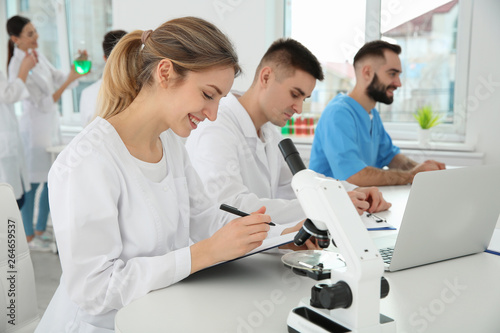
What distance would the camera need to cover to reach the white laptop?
1.08m

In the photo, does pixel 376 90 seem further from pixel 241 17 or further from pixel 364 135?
pixel 241 17

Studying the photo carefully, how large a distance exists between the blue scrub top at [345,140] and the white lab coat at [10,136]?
2.07 metres

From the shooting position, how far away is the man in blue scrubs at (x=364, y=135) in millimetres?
2348

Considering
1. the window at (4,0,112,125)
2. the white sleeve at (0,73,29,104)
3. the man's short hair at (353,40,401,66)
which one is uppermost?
the window at (4,0,112,125)

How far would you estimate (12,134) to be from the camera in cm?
343

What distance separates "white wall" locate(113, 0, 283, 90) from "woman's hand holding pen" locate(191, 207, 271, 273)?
2677 mm

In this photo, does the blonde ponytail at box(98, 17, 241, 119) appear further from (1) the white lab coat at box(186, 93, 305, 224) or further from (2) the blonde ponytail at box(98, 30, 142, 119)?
(1) the white lab coat at box(186, 93, 305, 224)

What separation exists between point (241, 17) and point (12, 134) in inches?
71.5

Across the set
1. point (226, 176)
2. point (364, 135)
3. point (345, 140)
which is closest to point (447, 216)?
point (226, 176)

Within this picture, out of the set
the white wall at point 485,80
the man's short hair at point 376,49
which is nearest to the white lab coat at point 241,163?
the man's short hair at point 376,49

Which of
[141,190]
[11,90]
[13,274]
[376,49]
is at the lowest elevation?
[13,274]

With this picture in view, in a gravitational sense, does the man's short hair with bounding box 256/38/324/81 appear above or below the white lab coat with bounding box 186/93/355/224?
above

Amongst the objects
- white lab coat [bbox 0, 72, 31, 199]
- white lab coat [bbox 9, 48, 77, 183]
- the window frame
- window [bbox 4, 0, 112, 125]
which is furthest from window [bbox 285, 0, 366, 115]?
white lab coat [bbox 0, 72, 31, 199]

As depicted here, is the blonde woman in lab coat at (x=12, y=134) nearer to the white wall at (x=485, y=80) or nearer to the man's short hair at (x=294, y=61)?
the man's short hair at (x=294, y=61)
